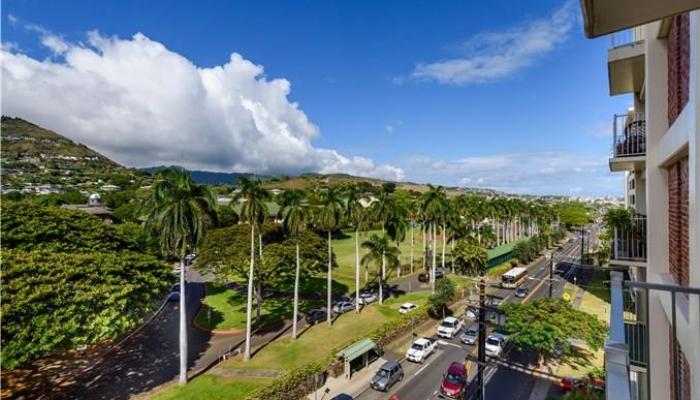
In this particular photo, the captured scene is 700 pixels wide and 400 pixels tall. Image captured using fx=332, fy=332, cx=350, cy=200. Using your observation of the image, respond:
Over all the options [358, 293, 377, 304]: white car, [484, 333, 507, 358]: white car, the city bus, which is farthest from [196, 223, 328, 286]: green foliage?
the city bus

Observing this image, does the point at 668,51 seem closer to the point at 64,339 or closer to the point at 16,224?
the point at 64,339

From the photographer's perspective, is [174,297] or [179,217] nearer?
[179,217]

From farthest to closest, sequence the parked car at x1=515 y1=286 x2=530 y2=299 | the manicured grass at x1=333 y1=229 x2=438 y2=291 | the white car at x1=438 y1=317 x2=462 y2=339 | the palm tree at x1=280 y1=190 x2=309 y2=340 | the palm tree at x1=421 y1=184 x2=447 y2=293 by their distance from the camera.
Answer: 1. the manicured grass at x1=333 y1=229 x2=438 y2=291
2. the palm tree at x1=421 y1=184 x2=447 y2=293
3. the parked car at x1=515 y1=286 x2=530 y2=299
4. the white car at x1=438 y1=317 x2=462 y2=339
5. the palm tree at x1=280 y1=190 x2=309 y2=340

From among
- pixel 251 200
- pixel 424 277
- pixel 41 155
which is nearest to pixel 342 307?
pixel 251 200

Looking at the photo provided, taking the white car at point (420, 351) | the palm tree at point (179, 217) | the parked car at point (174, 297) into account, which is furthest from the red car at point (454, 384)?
the parked car at point (174, 297)

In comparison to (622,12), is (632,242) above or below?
below

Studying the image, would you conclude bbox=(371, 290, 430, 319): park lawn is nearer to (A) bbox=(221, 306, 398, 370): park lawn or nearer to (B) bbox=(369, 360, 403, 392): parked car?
(A) bbox=(221, 306, 398, 370): park lawn

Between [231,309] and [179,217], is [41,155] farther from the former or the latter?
[179,217]
